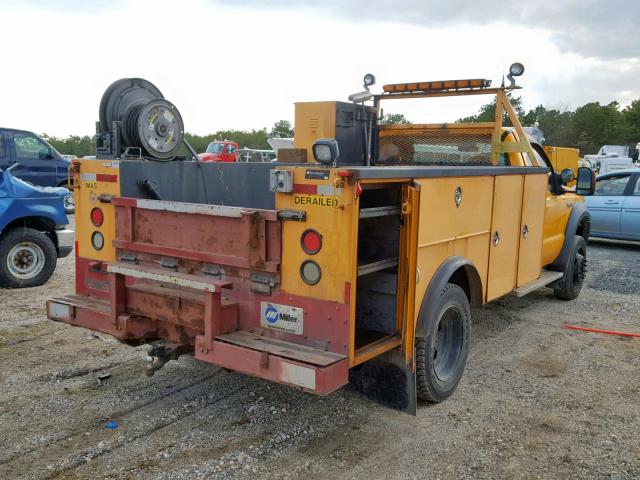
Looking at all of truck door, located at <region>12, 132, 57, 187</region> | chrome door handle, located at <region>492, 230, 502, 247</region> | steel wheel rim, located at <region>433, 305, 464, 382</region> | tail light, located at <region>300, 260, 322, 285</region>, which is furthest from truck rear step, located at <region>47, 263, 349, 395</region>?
truck door, located at <region>12, 132, 57, 187</region>

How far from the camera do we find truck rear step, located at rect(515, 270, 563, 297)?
5984 mm

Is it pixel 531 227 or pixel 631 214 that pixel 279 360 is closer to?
pixel 531 227

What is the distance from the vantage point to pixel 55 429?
411cm

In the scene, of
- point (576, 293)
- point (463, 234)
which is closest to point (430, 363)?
point (463, 234)

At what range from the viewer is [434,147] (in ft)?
20.7

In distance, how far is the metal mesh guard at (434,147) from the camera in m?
6.10

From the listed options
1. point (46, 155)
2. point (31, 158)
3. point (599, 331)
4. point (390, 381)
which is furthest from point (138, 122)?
point (46, 155)

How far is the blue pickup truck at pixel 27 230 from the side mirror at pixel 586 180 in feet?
21.4

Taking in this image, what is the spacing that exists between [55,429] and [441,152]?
424cm

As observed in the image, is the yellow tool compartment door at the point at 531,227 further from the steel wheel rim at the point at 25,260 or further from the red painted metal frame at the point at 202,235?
the steel wheel rim at the point at 25,260

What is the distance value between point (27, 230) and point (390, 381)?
5.84 m

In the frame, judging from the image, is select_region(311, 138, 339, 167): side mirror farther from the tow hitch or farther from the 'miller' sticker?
the tow hitch

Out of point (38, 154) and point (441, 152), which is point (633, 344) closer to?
point (441, 152)

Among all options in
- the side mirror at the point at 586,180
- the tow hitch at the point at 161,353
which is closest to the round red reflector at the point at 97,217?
the tow hitch at the point at 161,353
